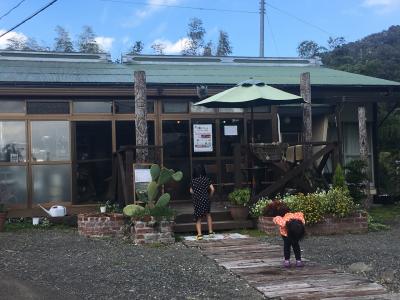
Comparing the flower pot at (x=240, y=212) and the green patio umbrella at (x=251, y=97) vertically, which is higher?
the green patio umbrella at (x=251, y=97)

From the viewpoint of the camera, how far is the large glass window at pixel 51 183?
41.5 feet

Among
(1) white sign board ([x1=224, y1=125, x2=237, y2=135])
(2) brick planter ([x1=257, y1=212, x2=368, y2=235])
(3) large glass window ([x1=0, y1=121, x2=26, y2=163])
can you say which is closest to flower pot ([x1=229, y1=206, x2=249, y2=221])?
(2) brick planter ([x1=257, y1=212, x2=368, y2=235])

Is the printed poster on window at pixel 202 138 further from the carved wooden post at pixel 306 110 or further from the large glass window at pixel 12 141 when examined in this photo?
the large glass window at pixel 12 141

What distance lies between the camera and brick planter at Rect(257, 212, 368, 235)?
10.4 metres

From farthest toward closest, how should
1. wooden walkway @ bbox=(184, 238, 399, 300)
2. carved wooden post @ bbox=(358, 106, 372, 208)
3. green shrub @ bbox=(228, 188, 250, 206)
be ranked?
carved wooden post @ bbox=(358, 106, 372, 208)
green shrub @ bbox=(228, 188, 250, 206)
wooden walkway @ bbox=(184, 238, 399, 300)

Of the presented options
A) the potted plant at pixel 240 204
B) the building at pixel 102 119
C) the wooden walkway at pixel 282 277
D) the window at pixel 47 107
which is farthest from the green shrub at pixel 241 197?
the window at pixel 47 107

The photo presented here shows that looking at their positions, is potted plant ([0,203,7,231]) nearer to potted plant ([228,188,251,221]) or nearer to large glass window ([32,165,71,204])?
large glass window ([32,165,71,204])

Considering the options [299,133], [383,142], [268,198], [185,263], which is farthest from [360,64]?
[185,263]

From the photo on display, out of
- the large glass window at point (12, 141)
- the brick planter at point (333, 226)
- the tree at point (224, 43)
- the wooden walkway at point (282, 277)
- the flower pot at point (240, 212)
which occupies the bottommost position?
the wooden walkway at point (282, 277)

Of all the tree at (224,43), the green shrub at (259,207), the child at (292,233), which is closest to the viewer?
the child at (292,233)

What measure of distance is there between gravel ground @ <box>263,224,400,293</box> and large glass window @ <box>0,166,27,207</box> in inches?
233

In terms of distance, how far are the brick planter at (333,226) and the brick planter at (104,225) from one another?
2690 mm

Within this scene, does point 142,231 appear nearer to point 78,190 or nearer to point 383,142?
point 78,190

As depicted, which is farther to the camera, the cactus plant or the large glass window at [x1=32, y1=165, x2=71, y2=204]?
the large glass window at [x1=32, y1=165, x2=71, y2=204]
